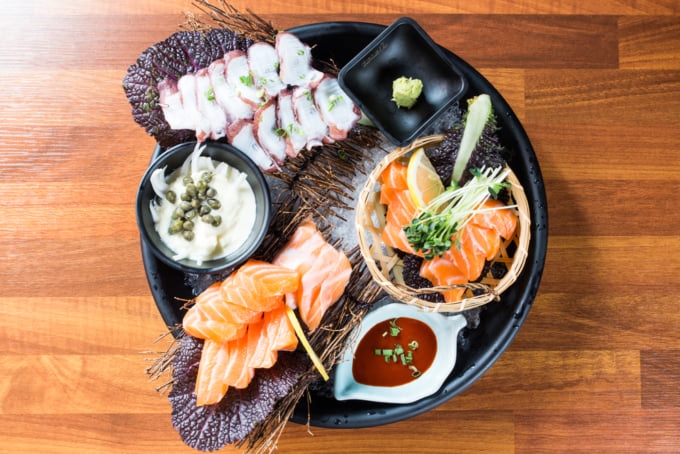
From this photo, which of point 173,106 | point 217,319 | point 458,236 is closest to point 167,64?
point 173,106

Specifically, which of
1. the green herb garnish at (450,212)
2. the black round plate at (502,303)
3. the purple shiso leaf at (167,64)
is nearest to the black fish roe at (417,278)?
the green herb garnish at (450,212)

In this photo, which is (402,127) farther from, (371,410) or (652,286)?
(652,286)

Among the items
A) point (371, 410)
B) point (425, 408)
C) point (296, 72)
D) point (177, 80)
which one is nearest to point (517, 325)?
point (425, 408)

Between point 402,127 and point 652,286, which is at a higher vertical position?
point 402,127

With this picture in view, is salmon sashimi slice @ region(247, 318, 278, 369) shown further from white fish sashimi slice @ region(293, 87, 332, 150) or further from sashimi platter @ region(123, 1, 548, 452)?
white fish sashimi slice @ region(293, 87, 332, 150)

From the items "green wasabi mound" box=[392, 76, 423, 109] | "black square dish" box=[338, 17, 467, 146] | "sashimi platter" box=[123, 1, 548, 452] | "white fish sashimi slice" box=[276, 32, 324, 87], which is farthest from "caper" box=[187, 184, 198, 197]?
"green wasabi mound" box=[392, 76, 423, 109]

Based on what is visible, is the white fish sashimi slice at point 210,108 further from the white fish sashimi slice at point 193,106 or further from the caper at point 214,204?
the caper at point 214,204
